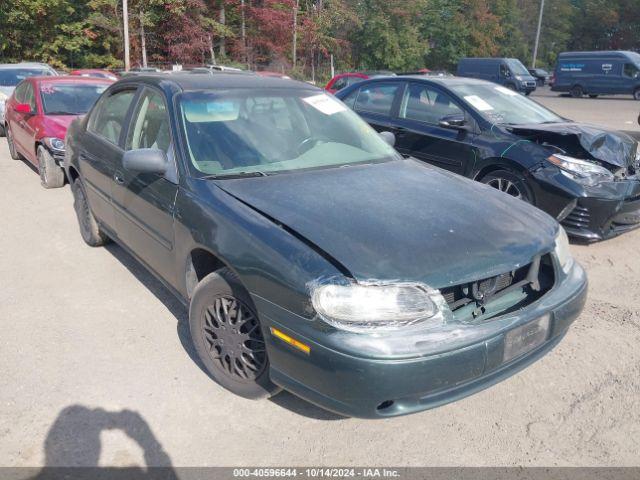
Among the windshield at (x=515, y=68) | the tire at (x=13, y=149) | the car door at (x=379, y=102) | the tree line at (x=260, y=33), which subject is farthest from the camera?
the windshield at (x=515, y=68)

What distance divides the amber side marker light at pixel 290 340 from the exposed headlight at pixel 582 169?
376 cm

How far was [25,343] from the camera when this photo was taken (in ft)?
11.5

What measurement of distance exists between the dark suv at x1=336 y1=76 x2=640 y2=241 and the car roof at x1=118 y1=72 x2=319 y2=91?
228cm

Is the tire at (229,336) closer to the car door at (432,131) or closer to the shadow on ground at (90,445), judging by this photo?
the shadow on ground at (90,445)

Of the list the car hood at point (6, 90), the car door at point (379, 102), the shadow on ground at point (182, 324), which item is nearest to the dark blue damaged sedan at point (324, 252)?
the shadow on ground at point (182, 324)

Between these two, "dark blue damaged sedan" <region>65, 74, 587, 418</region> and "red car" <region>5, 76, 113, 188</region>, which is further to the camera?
"red car" <region>5, 76, 113, 188</region>

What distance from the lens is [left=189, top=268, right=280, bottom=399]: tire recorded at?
2748mm

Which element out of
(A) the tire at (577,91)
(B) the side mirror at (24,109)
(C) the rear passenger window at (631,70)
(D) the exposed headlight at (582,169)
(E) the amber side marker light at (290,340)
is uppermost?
(B) the side mirror at (24,109)

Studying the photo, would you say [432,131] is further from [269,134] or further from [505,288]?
[505,288]

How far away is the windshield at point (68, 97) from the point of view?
8000 millimetres

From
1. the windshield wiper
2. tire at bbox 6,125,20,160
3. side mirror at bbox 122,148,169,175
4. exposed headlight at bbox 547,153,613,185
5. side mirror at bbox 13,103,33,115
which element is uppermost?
side mirror at bbox 122,148,169,175

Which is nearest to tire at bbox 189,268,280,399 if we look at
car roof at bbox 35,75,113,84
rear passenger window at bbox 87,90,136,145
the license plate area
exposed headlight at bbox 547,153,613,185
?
the license plate area

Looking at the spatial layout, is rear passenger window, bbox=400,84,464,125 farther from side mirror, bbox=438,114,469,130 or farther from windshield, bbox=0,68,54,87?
windshield, bbox=0,68,54,87

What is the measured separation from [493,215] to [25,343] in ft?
9.79
